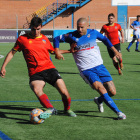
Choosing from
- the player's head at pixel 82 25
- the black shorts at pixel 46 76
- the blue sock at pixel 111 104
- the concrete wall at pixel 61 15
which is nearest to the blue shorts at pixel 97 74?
the blue sock at pixel 111 104

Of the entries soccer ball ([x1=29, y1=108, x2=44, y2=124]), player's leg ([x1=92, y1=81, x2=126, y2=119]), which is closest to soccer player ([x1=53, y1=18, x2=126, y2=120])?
player's leg ([x1=92, y1=81, x2=126, y2=119])

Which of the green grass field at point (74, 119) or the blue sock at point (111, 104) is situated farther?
the blue sock at point (111, 104)

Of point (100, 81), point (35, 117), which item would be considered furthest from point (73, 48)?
point (35, 117)

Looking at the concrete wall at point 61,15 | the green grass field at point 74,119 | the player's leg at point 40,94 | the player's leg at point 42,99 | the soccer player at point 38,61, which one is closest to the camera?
the green grass field at point 74,119

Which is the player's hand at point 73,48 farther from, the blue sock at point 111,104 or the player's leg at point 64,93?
the blue sock at point 111,104

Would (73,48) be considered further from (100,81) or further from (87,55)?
(100,81)

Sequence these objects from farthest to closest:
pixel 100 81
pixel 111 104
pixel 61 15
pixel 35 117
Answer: pixel 61 15, pixel 100 81, pixel 111 104, pixel 35 117

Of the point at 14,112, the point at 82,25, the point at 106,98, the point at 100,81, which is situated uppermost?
the point at 82,25

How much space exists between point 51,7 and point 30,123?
3656cm

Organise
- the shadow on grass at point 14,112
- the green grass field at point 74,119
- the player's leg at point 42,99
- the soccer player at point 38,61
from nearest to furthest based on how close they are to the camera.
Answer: the green grass field at point 74,119 → the player's leg at point 42,99 → the soccer player at point 38,61 → the shadow on grass at point 14,112

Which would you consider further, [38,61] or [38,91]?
[38,61]

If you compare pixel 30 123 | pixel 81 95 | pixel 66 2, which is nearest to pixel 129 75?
pixel 81 95

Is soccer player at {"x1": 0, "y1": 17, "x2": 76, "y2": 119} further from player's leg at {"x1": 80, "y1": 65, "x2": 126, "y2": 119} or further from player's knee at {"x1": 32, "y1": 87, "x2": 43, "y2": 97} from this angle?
player's leg at {"x1": 80, "y1": 65, "x2": 126, "y2": 119}

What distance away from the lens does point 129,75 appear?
37.6 feet
